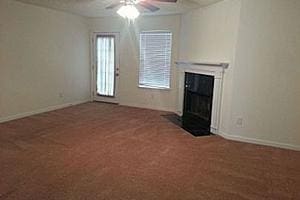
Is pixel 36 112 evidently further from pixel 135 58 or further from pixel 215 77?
pixel 215 77

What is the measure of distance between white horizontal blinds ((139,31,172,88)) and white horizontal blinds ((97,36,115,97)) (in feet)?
3.17

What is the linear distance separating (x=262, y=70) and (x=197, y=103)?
173 centimetres

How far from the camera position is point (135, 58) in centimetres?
673

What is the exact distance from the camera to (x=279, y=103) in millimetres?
4016

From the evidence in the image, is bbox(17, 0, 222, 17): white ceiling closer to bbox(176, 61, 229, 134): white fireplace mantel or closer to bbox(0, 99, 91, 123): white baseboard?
bbox(176, 61, 229, 134): white fireplace mantel

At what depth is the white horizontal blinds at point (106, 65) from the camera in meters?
7.06

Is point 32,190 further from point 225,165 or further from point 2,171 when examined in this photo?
point 225,165

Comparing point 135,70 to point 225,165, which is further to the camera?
point 135,70

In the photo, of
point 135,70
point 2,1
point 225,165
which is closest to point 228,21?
point 225,165

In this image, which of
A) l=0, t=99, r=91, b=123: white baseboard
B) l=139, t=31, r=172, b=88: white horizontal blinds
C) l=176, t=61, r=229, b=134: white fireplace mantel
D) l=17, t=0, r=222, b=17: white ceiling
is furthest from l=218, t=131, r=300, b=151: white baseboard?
l=0, t=99, r=91, b=123: white baseboard

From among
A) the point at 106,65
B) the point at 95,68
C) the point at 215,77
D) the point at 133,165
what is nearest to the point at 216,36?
the point at 215,77

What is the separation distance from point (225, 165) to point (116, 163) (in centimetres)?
149

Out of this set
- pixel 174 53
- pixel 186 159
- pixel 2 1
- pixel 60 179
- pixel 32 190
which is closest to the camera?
pixel 32 190

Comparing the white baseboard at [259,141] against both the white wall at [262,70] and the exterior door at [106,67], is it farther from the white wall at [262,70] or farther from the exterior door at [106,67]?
the exterior door at [106,67]
